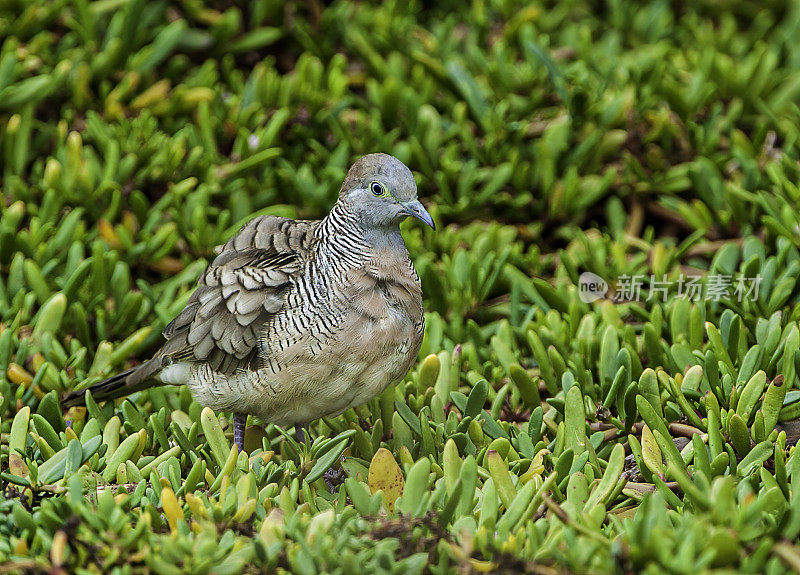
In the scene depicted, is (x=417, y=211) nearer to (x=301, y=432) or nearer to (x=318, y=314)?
(x=318, y=314)

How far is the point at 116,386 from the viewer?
4.50 meters

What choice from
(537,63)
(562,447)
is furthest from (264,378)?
(537,63)

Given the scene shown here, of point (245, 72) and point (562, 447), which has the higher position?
point (245, 72)

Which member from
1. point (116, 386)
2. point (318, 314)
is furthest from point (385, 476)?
point (116, 386)

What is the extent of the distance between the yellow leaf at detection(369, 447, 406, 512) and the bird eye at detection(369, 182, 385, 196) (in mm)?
994

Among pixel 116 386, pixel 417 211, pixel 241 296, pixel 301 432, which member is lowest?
pixel 301 432

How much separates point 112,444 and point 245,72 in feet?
11.7

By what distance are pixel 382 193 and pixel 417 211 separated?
17 cm

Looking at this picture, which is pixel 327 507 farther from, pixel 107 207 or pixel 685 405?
pixel 107 207

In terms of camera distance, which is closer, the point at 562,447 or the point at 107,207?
the point at 562,447

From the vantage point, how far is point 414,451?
4145mm

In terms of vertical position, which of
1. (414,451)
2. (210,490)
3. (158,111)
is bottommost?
(414,451)

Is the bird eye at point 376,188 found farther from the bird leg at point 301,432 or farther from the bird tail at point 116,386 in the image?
the bird tail at point 116,386

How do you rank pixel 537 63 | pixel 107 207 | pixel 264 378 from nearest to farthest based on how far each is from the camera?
1. pixel 264 378
2. pixel 107 207
3. pixel 537 63
